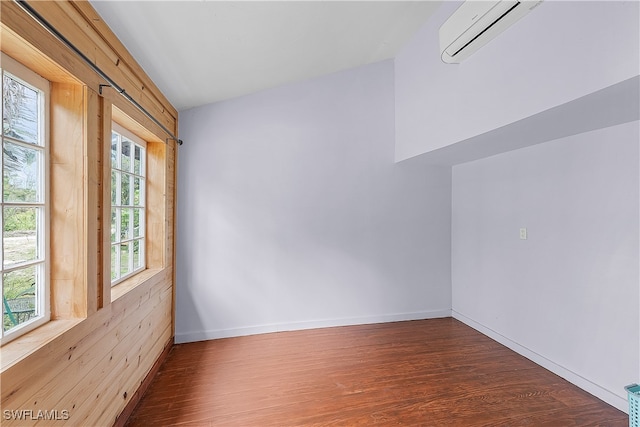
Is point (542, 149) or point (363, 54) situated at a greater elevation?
point (363, 54)

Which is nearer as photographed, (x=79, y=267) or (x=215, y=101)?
(x=79, y=267)

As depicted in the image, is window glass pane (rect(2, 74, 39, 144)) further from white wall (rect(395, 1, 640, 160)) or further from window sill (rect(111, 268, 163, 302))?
white wall (rect(395, 1, 640, 160))

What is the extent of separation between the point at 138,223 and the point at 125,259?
41 cm

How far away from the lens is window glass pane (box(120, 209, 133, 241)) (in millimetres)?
2205

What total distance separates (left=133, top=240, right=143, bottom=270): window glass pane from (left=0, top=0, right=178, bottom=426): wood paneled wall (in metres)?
0.49

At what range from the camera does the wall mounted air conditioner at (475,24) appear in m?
1.82

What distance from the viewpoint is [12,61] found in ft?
3.83

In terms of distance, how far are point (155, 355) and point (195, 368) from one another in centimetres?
35

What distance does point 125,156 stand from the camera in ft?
7.45

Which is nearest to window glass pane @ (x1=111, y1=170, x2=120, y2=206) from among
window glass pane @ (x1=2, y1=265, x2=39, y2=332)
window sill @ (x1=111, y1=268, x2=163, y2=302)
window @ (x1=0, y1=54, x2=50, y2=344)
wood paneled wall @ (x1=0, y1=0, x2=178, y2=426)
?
wood paneled wall @ (x1=0, y1=0, x2=178, y2=426)

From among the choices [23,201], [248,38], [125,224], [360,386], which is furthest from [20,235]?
[360,386]

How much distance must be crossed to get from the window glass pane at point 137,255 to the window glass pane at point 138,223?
8 centimetres

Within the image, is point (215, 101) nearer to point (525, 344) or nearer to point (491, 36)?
point (491, 36)

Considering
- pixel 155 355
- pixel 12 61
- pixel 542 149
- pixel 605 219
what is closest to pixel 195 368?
pixel 155 355
